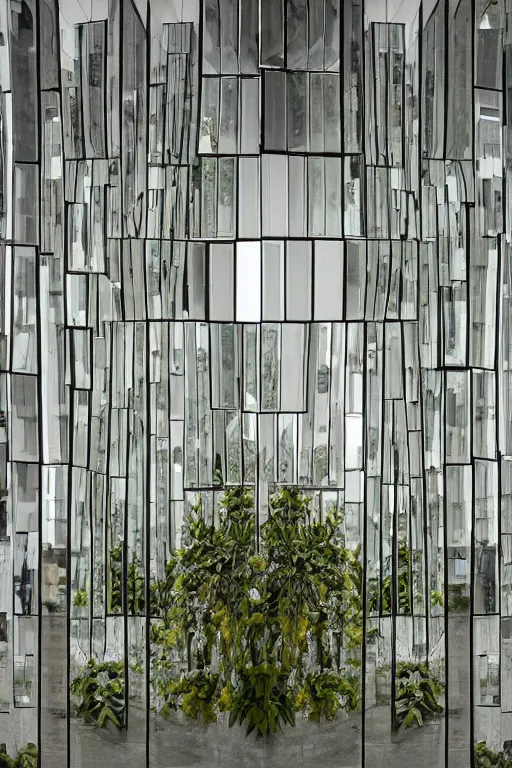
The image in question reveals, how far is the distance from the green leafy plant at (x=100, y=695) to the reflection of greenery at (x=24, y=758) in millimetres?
109

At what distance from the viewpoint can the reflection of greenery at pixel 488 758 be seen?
1.70 m

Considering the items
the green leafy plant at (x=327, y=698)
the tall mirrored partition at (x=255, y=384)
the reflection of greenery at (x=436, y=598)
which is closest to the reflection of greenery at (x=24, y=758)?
the tall mirrored partition at (x=255, y=384)

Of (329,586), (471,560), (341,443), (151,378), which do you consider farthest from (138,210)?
(471,560)

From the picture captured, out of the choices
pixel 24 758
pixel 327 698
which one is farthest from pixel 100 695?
pixel 327 698

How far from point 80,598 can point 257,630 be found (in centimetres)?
37

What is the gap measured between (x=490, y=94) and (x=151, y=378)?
91 centimetres

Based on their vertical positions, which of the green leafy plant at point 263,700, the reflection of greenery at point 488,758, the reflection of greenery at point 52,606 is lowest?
the reflection of greenery at point 488,758

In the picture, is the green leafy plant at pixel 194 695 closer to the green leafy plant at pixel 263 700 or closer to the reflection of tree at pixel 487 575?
the green leafy plant at pixel 263 700

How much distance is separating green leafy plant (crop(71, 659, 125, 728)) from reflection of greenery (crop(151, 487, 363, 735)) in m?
0.08

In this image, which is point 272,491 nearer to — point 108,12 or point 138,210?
point 138,210

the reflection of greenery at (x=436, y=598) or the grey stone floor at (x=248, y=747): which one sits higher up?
the reflection of greenery at (x=436, y=598)

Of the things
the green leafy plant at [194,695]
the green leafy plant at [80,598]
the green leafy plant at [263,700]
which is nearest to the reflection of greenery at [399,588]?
the green leafy plant at [263,700]

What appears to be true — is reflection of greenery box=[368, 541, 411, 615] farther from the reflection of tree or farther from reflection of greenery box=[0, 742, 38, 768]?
reflection of greenery box=[0, 742, 38, 768]

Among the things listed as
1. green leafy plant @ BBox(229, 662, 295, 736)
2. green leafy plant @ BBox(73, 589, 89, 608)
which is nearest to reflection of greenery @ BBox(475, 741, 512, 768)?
green leafy plant @ BBox(229, 662, 295, 736)
